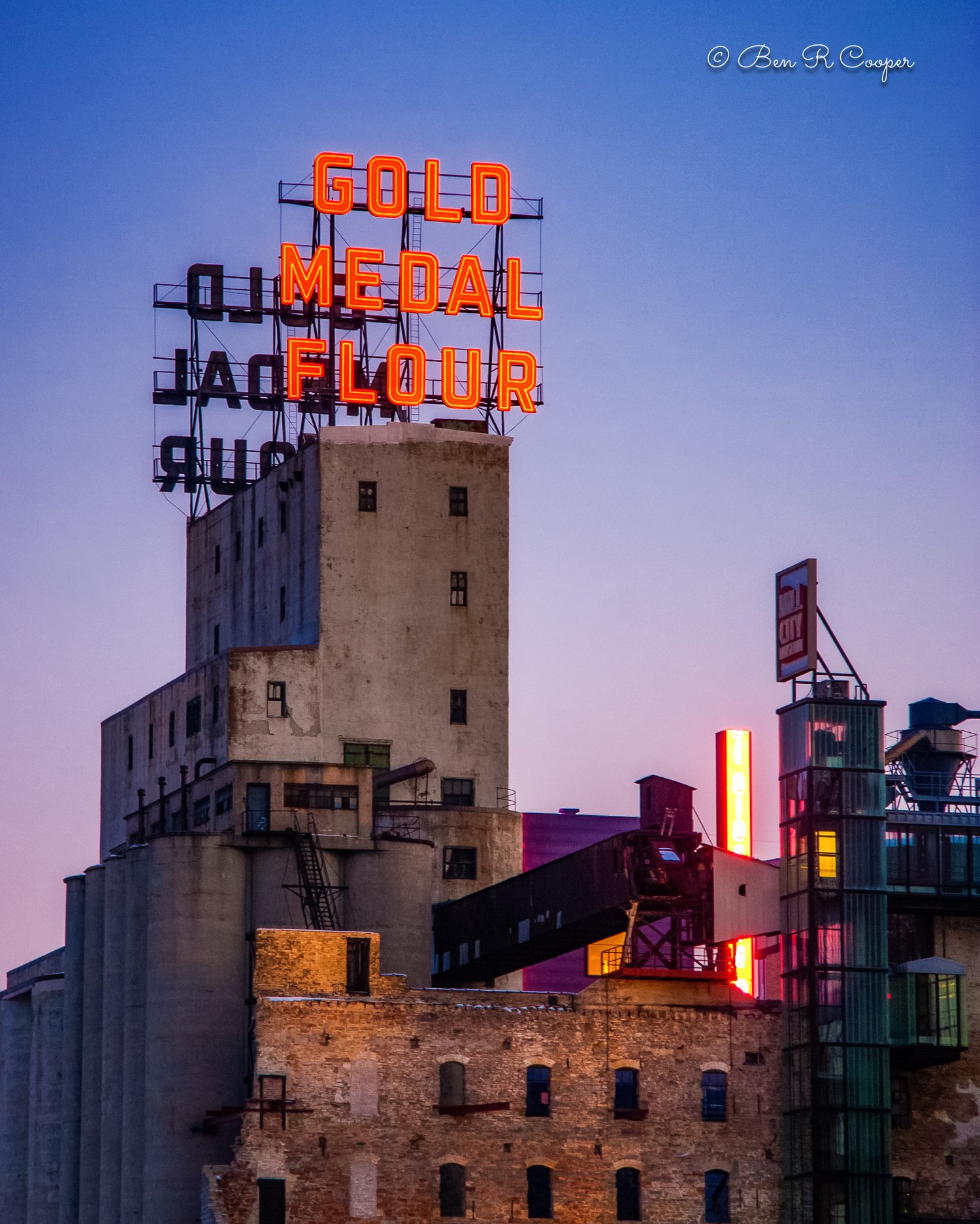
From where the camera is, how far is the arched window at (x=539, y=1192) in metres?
100

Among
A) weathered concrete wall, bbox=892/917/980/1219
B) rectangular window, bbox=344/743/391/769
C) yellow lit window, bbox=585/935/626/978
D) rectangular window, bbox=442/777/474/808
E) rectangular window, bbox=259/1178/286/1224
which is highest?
rectangular window, bbox=344/743/391/769

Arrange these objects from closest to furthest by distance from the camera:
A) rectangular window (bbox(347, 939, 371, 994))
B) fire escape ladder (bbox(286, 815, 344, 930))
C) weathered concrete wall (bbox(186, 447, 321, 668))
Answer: rectangular window (bbox(347, 939, 371, 994))
fire escape ladder (bbox(286, 815, 344, 930))
weathered concrete wall (bbox(186, 447, 321, 668))

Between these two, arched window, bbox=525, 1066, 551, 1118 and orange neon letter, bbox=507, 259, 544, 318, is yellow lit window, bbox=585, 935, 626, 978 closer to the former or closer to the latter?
arched window, bbox=525, 1066, 551, 1118

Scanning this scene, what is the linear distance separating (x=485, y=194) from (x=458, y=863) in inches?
1253

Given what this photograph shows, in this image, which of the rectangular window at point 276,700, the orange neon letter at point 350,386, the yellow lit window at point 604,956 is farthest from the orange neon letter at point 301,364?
the yellow lit window at point 604,956

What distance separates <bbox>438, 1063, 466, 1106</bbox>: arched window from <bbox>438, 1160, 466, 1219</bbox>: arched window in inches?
85.9

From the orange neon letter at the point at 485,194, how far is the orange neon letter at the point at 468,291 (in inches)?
76.0

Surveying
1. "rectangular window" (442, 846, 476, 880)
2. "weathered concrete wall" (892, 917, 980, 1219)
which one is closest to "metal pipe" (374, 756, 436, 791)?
"rectangular window" (442, 846, 476, 880)

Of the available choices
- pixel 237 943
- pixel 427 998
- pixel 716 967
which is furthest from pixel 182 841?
pixel 716 967

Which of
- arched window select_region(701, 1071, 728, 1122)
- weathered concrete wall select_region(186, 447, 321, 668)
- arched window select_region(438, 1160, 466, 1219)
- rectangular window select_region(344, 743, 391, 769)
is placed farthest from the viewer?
weathered concrete wall select_region(186, 447, 321, 668)

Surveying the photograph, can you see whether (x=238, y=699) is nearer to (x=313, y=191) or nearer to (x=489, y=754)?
(x=489, y=754)

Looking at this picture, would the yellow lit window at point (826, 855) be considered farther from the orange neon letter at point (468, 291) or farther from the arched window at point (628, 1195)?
the orange neon letter at point (468, 291)

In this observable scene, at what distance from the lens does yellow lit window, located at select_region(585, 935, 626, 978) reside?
368 ft

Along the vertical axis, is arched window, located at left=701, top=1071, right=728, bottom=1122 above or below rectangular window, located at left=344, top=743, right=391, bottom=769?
below
